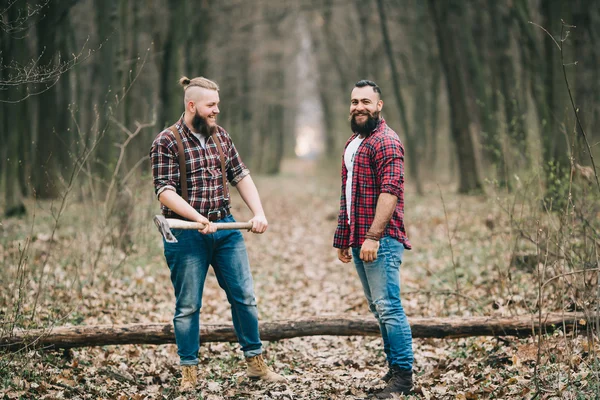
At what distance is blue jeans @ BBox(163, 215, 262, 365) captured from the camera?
486cm

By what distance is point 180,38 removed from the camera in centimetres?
1395

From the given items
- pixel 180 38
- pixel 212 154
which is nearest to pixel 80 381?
pixel 212 154

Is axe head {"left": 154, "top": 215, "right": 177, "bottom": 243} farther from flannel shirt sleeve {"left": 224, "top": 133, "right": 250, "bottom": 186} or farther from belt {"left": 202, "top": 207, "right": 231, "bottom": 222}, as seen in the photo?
flannel shirt sleeve {"left": 224, "top": 133, "right": 250, "bottom": 186}

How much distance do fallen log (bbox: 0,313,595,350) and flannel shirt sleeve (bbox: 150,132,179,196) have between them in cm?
151

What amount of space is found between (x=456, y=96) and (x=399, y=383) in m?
13.5

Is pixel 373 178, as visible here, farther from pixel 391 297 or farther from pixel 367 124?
pixel 391 297

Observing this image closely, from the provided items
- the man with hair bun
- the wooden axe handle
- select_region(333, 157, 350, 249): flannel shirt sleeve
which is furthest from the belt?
select_region(333, 157, 350, 249): flannel shirt sleeve

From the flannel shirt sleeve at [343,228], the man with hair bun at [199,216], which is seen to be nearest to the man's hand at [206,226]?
the man with hair bun at [199,216]

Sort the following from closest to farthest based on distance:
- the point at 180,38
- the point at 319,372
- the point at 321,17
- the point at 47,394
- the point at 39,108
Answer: the point at 47,394 → the point at 319,372 → the point at 180,38 → the point at 39,108 → the point at 321,17

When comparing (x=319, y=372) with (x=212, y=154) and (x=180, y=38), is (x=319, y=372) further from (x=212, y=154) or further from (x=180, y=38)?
(x=180, y=38)

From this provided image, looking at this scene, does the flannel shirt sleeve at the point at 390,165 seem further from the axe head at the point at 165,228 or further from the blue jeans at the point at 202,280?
the axe head at the point at 165,228

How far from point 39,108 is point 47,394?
1381cm

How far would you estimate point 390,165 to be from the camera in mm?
4547

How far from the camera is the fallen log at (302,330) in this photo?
5.27m
